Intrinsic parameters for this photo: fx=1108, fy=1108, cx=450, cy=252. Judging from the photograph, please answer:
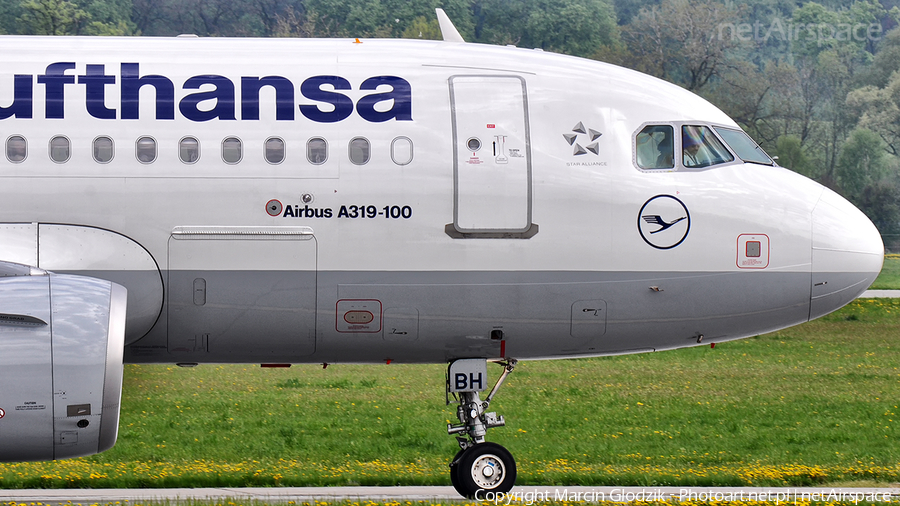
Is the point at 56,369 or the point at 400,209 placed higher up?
the point at 400,209

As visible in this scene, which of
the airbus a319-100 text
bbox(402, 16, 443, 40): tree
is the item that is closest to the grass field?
the airbus a319-100 text

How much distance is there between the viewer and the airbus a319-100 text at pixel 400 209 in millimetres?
11062

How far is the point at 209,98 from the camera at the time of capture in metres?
11.3

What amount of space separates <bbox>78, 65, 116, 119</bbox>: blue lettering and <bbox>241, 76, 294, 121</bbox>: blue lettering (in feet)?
4.31

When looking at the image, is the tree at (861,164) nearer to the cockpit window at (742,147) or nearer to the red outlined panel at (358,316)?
the cockpit window at (742,147)

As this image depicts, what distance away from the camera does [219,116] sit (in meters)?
11.3

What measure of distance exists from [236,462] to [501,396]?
22.3 ft

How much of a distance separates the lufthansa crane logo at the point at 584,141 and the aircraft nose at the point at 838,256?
242cm

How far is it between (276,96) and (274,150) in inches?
23.4

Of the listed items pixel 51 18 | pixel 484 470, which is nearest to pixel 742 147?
pixel 484 470

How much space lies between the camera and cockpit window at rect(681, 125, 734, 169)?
1191cm

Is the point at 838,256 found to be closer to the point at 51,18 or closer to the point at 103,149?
the point at 103,149

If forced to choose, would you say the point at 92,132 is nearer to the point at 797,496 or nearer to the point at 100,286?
the point at 100,286

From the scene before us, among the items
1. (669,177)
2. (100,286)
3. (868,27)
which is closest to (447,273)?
(669,177)
